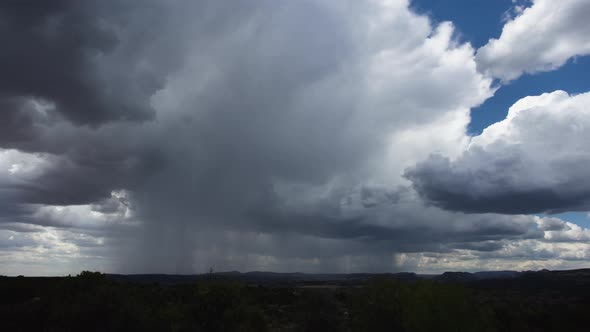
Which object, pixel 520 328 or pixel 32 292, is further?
pixel 32 292

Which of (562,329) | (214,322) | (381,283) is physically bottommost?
(562,329)

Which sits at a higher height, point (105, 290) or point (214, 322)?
point (105, 290)

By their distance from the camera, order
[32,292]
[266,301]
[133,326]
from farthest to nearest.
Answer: [266,301] < [32,292] < [133,326]

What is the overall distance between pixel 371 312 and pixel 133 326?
61.1 ft

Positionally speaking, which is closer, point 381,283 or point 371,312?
point 371,312

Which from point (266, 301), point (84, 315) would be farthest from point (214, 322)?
point (266, 301)

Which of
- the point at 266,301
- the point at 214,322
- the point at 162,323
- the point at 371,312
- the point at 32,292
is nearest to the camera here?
the point at 162,323

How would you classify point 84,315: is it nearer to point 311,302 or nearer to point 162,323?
point 162,323

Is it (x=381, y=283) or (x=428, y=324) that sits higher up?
(x=381, y=283)

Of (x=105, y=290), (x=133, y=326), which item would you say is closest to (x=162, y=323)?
(x=133, y=326)

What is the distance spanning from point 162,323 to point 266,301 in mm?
40712

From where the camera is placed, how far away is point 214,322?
105 feet

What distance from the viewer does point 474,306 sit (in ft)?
97.4

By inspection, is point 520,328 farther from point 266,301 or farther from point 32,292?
point 32,292
